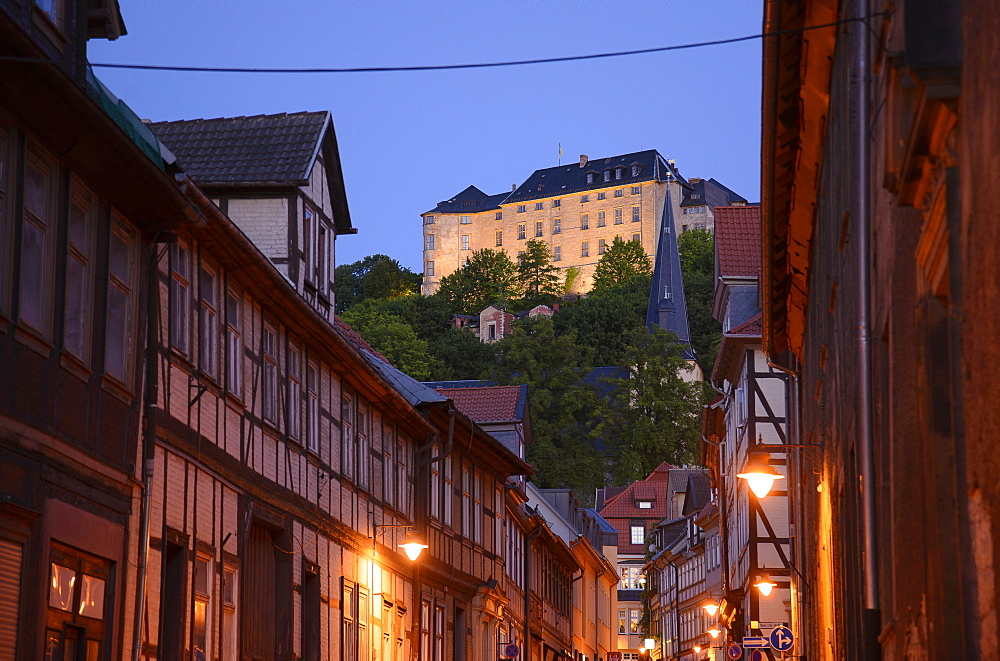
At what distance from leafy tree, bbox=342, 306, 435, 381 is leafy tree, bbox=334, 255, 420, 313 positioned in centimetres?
4186

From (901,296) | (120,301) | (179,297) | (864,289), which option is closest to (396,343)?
(179,297)

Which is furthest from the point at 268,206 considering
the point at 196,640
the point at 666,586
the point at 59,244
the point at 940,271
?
the point at 666,586

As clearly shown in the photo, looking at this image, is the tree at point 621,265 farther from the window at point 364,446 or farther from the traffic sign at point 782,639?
the traffic sign at point 782,639

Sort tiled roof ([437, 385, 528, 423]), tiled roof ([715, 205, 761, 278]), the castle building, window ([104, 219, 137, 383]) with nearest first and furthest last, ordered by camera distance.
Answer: window ([104, 219, 137, 383]) < tiled roof ([715, 205, 761, 278]) < tiled roof ([437, 385, 528, 423]) < the castle building

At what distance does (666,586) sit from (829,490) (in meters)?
63.7

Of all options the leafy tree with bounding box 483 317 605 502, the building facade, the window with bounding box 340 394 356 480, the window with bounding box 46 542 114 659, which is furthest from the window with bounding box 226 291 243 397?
the leafy tree with bounding box 483 317 605 502

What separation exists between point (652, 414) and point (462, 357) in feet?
65.3

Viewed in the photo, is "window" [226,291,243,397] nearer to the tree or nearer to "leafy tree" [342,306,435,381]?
"leafy tree" [342,306,435,381]

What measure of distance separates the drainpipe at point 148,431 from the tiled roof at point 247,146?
6.99 metres

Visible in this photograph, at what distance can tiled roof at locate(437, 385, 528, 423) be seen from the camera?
128 ft

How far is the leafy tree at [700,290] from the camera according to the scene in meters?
140

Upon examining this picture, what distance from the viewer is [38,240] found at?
11250mm

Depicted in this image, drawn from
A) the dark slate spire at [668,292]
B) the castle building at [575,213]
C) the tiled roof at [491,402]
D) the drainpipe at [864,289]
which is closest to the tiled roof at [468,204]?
the castle building at [575,213]

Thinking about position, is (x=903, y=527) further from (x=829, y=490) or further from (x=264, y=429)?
(x=264, y=429)
